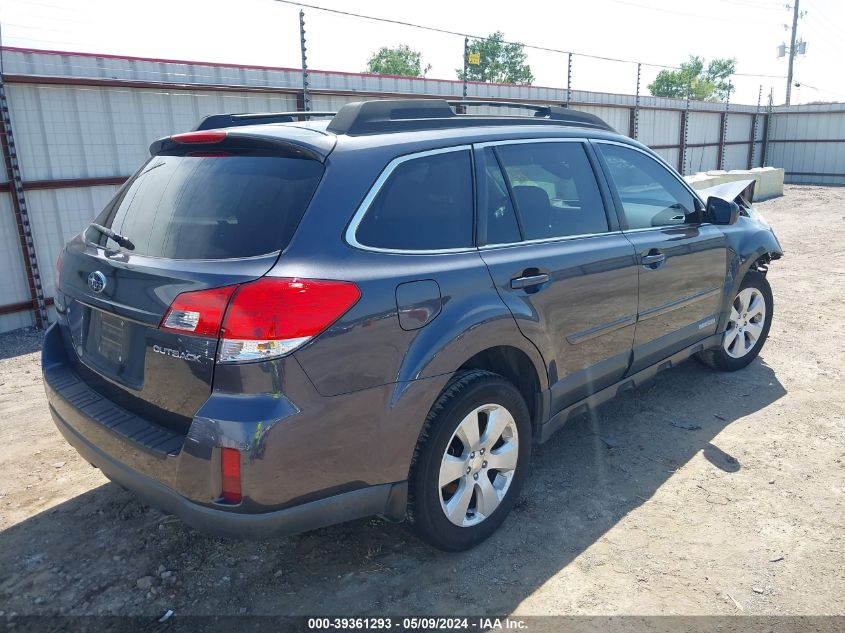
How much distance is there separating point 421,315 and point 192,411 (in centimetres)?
89

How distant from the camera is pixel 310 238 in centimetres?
225

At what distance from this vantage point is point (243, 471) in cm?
212

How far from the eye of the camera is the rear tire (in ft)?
15.8

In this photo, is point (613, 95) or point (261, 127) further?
point (613, 95)

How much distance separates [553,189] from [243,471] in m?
2.12

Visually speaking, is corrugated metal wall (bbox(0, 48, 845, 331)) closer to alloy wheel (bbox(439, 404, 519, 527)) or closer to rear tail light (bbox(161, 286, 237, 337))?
rear tail light (bbox(161, 286, 237, 337))

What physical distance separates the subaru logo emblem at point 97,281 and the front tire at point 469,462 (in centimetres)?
137

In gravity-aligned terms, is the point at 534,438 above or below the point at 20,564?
above

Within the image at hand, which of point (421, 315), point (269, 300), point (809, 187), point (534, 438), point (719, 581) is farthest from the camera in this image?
point (809, 187)

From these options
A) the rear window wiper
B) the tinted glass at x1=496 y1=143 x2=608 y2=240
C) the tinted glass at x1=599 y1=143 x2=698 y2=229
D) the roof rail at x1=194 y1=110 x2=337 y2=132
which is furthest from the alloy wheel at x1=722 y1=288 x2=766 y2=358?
the rear window wiper

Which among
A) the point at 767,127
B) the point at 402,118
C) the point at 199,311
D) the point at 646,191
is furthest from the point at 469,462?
the point at 767,127

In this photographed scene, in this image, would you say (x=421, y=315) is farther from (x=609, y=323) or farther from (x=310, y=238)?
(x=609, y=323)

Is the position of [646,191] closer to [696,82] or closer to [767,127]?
[767,127]

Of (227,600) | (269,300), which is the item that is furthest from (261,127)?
(227,600)
